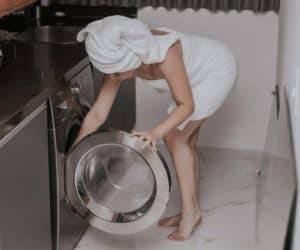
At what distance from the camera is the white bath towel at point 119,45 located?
2.43m

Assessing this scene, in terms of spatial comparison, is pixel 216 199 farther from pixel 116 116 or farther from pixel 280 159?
pixel 280 159

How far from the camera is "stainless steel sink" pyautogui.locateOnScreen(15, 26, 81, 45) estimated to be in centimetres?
342

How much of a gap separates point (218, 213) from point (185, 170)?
42 cm

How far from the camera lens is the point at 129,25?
8.21ft

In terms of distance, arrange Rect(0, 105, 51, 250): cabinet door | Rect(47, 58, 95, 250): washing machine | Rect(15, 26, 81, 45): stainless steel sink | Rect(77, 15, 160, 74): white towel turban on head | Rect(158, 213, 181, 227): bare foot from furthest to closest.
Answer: Rect(15, 26, 81, 45): stainless steel sink → Rect(158, 213, 181, 227): bare foot → Rect(47, 58, 95, 250): washing machine → Rect(77, 15, 160, 74): white towel turban on head → Rect(0, 105, 51, 250): cabinet door

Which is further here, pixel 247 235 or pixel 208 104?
pixel 247 235

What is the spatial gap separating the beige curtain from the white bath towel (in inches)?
50.1

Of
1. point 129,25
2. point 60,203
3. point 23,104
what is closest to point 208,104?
point 129,25

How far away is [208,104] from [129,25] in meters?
0.58

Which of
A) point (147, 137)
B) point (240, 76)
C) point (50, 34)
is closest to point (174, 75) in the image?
point (147, 137)

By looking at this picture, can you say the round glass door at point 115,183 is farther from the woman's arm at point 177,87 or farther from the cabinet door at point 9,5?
the cabinet door at point 9,5

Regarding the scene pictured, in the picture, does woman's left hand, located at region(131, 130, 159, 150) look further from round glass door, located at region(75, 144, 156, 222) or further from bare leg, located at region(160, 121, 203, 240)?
bare leg, located at region(160, 121, 203, 240)

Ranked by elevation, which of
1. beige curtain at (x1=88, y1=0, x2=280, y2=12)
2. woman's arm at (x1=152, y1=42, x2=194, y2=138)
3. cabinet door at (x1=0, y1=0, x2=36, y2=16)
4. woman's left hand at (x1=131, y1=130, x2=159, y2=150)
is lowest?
woman's left hand at (x1=131, y1=130, x2=159, y2=150)

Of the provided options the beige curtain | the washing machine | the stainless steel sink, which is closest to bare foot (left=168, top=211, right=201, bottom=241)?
the washing machine
